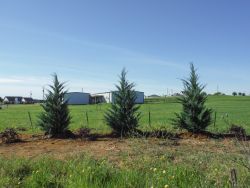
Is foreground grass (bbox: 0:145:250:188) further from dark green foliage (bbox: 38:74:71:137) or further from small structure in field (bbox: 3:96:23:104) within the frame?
small structure in field (bbox: 3:96:23:104)

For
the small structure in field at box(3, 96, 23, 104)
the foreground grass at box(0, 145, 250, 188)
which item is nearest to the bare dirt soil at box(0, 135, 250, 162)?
the foreground grass at box(0, 145, 250, 188)

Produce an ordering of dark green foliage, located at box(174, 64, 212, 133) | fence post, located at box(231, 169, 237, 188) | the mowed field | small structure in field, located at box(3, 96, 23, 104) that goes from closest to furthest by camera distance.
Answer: fence post, located at box(231, 169, 237, 188), dark green foliage, located at box(174, 64, 212, 133), the mowed field, small structure in field, located at box(3, 96, 23, 104)

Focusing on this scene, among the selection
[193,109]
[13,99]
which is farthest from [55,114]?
[13,99]

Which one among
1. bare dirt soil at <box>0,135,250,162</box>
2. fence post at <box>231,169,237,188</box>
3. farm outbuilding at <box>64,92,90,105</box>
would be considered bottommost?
bare dirt soil at <box>0,135,250,162</box>

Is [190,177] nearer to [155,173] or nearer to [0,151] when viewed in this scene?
[155,173]

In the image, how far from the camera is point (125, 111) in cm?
1853

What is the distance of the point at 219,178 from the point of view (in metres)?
6.82

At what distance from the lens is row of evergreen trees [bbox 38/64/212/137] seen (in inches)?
716

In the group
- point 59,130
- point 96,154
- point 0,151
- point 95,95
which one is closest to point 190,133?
point 59,130

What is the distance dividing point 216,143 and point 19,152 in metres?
6.51

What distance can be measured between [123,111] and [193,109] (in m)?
3.12

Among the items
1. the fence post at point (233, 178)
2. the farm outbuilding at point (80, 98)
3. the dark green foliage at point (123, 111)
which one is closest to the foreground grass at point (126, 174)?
the fence post at point (233, 178)

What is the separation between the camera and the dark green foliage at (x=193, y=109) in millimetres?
18109

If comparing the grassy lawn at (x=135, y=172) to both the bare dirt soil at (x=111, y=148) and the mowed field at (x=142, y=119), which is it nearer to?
the bare dirt soil at (x=111, y=148)
